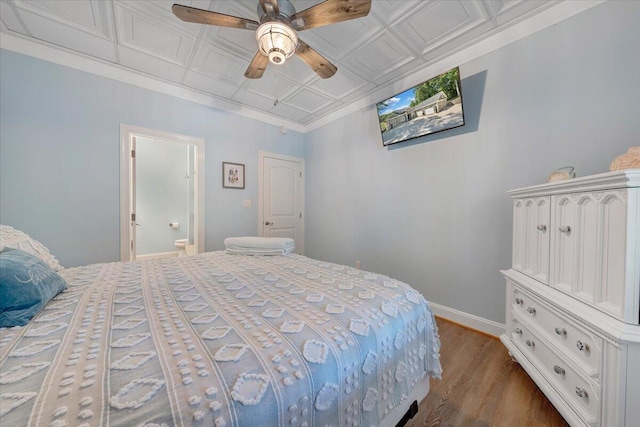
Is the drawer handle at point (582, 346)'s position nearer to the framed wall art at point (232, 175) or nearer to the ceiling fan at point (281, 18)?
the ceiling fan at point (281, 18)

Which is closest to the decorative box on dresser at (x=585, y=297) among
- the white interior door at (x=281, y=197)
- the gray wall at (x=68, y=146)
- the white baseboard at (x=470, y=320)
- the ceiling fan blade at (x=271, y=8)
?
the white baseboard at (x=470, y=320)

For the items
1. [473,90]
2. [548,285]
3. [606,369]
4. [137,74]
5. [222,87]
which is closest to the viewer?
[606,369]

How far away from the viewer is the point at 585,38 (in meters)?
1.68

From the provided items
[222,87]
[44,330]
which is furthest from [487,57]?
[44,330]

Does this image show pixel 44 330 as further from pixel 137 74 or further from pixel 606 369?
pixel 137 74

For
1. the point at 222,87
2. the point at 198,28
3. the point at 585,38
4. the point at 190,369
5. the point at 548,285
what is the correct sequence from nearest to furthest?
the point at 190,369
the point at 548,285
the point at 585,38
the point at 198,28
the point at 222,87

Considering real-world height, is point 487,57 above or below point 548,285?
above

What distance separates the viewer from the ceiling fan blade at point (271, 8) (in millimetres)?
1423

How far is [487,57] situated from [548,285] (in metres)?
2.06

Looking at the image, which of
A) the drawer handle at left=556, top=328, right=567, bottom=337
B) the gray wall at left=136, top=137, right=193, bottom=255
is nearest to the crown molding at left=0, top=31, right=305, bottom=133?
the gray wall at left=136, top=137, right=193, bottom=255

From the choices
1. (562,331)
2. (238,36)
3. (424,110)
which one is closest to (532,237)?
(562,331)

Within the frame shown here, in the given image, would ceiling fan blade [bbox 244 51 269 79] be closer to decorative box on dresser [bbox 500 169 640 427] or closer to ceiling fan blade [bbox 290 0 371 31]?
ceiling fan blade [bbox 290 0 371 31]

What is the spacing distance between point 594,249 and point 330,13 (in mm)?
→ 1968

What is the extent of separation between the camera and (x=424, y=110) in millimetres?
2408
